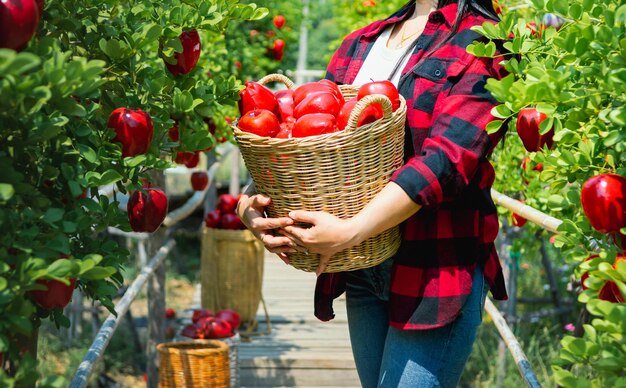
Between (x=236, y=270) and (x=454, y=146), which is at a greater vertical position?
→ (x=454, y=146)

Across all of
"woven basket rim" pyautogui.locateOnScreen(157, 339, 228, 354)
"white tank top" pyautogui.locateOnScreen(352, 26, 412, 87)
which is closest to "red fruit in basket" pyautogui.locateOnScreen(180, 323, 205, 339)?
"woven basket rim" pyautogui.locateOnScreen(157, 339, 228, 354)

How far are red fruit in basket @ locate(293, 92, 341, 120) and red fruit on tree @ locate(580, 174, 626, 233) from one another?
1.86 feet

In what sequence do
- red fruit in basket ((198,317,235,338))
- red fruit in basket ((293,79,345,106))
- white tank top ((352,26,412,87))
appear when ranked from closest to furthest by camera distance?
red fruit in basket ((293,79,345,106))
white tank top ((352,26,412,87))
red fruit in basket ((198,317,235,338))

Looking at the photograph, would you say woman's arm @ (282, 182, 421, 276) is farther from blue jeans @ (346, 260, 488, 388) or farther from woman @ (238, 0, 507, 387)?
blue jeans @ (346, 260, 488, 388)

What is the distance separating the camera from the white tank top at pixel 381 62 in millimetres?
1959

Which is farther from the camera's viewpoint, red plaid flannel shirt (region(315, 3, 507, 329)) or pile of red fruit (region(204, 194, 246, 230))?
pile of red fruit (region(204, 194, 246, 230))

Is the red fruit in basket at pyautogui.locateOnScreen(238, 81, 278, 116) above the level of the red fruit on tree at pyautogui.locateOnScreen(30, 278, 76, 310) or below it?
above

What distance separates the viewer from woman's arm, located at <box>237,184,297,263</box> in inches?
68.6

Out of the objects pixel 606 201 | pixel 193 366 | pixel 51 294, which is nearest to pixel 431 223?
pixel 606 201

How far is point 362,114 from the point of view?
1.68 metres

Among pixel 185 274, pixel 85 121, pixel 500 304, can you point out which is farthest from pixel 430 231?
pixel 185 274

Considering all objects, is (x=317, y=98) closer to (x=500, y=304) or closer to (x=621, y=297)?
(x=621, y=297)

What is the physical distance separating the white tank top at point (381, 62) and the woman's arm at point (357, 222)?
0.36 metres

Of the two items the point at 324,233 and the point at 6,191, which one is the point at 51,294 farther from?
the point at 324,233
